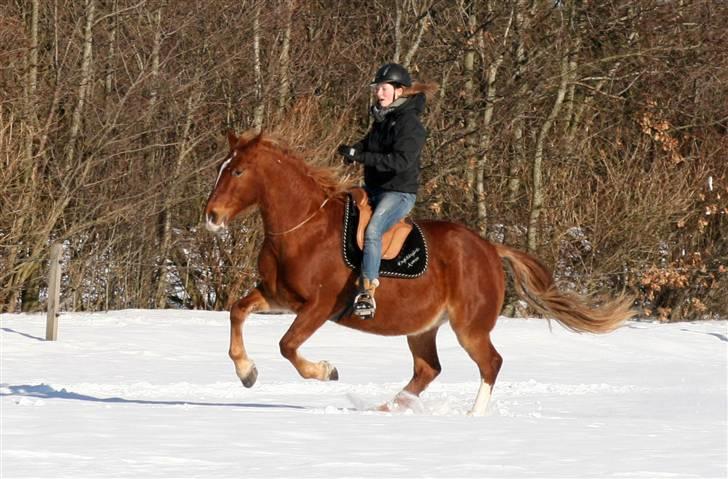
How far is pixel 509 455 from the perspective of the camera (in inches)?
299

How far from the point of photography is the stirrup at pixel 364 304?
9.98 metres

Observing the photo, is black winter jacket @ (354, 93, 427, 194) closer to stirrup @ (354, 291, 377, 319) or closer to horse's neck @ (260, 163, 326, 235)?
horse's neck @ (260, 163, 326, 235)

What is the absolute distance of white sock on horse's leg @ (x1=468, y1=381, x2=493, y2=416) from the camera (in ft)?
34.5

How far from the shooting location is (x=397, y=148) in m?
10.0

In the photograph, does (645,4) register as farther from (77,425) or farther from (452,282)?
(77,425)

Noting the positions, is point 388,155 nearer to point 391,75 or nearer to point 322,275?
point 391,75

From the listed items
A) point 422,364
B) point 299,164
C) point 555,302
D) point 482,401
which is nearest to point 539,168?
point 555,302

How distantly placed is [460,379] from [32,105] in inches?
323

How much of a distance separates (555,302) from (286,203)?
2.92 m

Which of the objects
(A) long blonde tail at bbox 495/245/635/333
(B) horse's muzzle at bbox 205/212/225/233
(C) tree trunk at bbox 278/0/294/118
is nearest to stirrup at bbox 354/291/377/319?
(B) horse's muzzle at bbox 205/212/225/233

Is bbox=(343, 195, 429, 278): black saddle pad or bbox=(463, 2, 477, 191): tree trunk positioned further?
bbox=(463, 2, 477, 191): tree trunk

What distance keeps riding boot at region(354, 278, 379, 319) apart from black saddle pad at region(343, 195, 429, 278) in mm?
155

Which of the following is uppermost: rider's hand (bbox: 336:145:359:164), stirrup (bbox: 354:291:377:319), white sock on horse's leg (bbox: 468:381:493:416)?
rider's hand (bbox: 336:145:359:164)

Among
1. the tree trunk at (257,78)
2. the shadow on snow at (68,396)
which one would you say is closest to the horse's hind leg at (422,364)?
the shadow on snow at (68,396)
